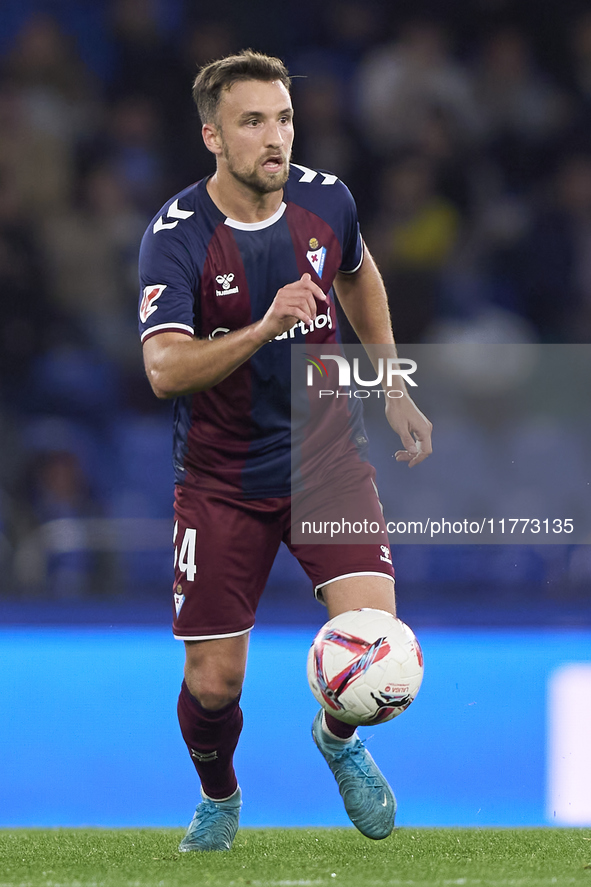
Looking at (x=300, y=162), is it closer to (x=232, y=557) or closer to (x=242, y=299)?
(x=242, y=299)

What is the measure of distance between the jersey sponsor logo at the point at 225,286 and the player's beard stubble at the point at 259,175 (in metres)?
0.26

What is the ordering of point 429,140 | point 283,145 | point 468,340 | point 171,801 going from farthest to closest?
point 429,140 < point 468,340 < point 171,801 < point 283,145

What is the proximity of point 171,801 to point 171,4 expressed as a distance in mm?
5077

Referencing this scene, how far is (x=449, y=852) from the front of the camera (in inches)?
137

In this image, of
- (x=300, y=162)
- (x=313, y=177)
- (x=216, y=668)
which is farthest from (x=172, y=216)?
(x=300, y=162)

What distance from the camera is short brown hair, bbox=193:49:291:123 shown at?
3.35m

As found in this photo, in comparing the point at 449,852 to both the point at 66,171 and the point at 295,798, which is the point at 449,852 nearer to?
the point at 295,798

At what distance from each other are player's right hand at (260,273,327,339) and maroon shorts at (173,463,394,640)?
2.20 feet

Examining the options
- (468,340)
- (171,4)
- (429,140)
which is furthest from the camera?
(171,4)

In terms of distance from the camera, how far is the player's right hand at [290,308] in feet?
9.45

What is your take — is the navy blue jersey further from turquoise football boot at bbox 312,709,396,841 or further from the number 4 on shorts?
turquoise football boot at bbox 312,709,396,841

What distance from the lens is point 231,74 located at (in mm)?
3359

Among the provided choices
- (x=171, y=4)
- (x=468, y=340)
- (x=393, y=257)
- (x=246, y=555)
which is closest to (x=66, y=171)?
(x=171, y=4)

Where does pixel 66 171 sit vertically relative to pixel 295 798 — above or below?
above
